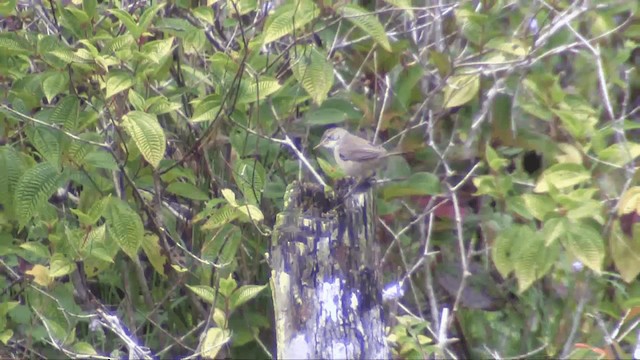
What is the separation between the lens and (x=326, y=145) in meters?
4.15

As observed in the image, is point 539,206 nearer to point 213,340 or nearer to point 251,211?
point 251,211

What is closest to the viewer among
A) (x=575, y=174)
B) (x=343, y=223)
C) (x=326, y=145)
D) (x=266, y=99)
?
(x=343, y=223)

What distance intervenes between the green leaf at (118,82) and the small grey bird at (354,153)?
3.25 feet

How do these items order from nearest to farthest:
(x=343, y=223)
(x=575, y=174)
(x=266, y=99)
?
(x=343, y=223) < (x=575, y=174) < (x=266, y=99)

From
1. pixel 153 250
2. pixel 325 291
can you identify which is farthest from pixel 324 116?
pixel 325 291

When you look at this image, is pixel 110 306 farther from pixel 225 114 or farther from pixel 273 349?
pixel 225 114

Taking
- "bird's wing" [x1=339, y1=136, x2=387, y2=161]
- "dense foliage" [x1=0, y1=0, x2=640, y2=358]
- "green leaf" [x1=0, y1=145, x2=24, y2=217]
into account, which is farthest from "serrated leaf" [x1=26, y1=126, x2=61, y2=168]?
"bird's wing" [x1=339, y1=136, x2=387, y2=161]

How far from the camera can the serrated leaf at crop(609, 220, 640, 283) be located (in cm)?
374

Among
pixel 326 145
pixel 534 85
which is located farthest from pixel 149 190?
pixel 534 85

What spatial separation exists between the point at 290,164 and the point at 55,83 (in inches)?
38.6

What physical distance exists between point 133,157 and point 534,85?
155 cm

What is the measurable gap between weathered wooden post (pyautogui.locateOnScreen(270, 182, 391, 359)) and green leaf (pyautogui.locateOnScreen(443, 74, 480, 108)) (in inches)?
56.9

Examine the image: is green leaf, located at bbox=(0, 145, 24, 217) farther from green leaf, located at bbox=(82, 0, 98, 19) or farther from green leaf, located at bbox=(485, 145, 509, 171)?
green leaf, located at bbox=(485, 145, 509, 171)

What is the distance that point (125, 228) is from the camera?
3.55 metres
